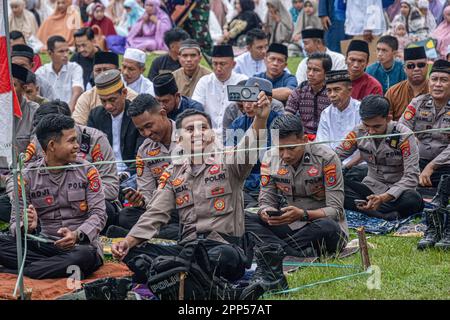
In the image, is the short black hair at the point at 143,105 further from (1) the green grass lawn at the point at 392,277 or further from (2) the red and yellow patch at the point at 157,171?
(1) the green grass lawn at the point at 392,277

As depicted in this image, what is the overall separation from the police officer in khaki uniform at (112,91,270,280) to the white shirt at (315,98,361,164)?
9.46 feet

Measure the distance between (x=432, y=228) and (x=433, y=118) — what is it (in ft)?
6.84

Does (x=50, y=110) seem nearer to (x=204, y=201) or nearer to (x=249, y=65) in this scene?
(x=204, y=201)

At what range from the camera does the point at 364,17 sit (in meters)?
12.7

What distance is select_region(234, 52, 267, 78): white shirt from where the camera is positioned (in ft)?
40.9

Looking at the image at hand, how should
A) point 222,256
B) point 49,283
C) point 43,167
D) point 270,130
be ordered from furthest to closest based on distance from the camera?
point 270,130 → point 43,167 → point 49,283 → point 222,256

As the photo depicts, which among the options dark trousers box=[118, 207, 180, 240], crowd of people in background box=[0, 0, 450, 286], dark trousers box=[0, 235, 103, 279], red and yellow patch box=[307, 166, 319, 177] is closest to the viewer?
dark trousers box=[0, 235, 103, 279]

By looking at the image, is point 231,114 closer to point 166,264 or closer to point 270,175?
point 270,175

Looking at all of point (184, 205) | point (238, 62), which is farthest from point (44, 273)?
point (238, 62)

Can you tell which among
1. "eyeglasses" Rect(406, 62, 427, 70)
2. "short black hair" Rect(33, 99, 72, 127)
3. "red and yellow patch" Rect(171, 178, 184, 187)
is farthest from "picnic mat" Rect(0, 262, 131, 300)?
"eyeglasses" Rect(406, 62, 427, 70)

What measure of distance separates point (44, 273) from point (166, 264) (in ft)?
3.88

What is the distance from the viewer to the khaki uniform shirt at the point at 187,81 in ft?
37.1

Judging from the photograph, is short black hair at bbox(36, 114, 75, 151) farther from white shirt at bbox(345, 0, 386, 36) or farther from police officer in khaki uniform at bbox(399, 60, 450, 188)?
white shirt at bbox(345, 0, 386, 36)

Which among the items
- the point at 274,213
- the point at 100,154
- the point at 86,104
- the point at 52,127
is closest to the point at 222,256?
the point at 274,213
